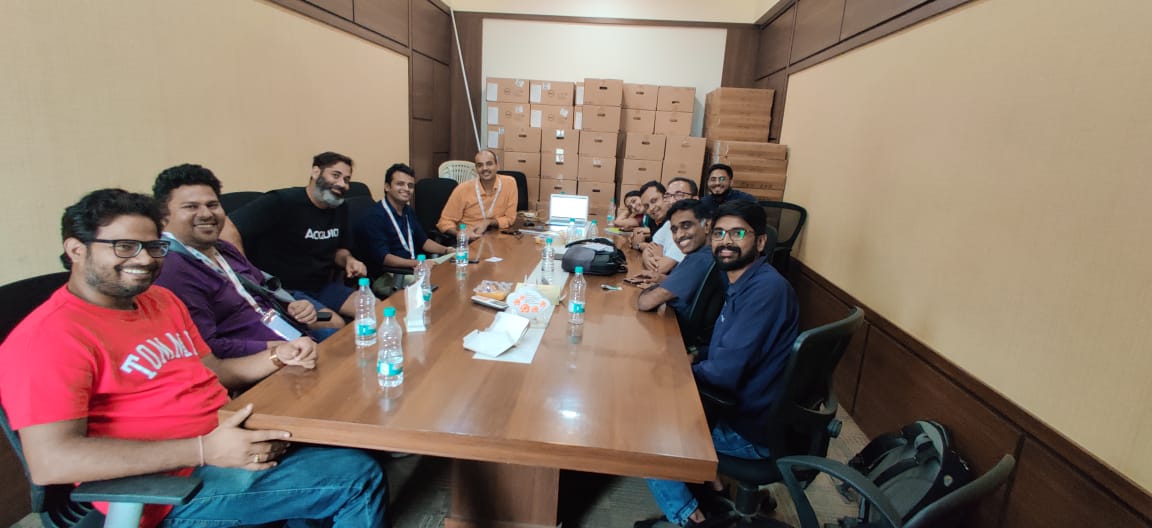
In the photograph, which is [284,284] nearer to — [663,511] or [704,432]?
[663,511]

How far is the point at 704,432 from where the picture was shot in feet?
4.07

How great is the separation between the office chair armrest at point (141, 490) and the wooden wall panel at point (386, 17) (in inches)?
147

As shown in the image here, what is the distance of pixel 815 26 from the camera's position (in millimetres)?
3877

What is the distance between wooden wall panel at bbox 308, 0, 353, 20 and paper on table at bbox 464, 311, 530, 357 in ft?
9.18

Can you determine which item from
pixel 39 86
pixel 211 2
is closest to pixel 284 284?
pixel 39 86

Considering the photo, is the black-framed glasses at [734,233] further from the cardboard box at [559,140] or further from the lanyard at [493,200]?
the cardboard box at [559,140]

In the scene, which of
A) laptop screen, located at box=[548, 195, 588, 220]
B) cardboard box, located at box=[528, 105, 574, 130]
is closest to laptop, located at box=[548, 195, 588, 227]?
laptop screen, located at box=[548, 195, 588, 220]

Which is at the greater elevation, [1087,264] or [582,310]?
[1087,264]

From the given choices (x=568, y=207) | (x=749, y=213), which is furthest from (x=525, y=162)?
(x=749, y=213)

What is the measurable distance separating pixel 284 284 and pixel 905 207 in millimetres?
3029

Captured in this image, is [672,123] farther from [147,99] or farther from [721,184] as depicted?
[147,99]

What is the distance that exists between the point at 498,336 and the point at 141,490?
92cm

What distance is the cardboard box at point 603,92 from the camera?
17.1 feet

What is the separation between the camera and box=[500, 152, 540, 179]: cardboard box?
212 inches
